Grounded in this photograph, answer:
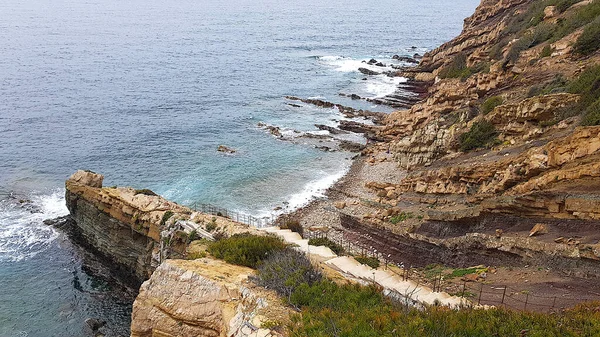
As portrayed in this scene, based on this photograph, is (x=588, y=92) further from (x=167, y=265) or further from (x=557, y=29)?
(x=167, y=265)

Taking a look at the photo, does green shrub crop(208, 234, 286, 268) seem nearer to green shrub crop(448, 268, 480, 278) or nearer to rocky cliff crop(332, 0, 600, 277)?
green shrub crop(448, 268, 480, 278)

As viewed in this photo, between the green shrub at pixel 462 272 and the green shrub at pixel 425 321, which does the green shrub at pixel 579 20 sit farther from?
the green shrub at pixel 425 321

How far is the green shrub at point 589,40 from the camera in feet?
104

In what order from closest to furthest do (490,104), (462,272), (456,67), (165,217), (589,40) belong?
(462,272), (165,217), (589,40), (490,104), (456,67)

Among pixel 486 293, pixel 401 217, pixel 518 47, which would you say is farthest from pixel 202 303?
pixel 518 47

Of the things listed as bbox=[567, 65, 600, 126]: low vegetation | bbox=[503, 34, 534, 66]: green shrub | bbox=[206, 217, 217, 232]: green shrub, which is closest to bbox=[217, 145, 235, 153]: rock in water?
bbox=[206, 217, 217, 232]: green shrub

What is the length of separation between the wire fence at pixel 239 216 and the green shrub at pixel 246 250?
18.8 meters

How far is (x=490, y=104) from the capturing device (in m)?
34.2

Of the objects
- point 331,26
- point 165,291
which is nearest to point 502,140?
point 165,291

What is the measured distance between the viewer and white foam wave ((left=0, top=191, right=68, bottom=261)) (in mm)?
32919

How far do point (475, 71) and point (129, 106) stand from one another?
49.0m

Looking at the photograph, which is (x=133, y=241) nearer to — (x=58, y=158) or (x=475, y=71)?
(x=58, y=158)

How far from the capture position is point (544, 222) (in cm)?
1958

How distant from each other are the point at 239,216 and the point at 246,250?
2196cm
